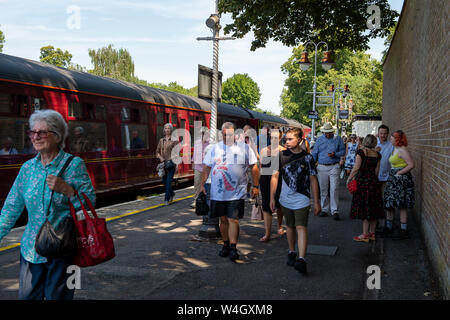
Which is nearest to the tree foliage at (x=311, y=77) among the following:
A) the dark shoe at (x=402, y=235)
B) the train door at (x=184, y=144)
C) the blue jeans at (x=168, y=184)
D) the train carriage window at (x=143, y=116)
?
the train door at (x=184, y=144)

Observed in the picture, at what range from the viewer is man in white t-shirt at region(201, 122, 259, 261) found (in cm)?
604

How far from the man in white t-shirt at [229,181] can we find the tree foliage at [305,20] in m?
8.35

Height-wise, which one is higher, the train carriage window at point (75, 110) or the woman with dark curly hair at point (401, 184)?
the train carriage window at point (75, 110)

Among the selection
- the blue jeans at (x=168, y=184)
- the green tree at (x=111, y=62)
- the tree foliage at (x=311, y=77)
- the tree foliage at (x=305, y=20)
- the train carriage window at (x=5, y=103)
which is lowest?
the blue jeans at (x=168, y=184)

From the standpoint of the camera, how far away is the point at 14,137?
25.7 ft

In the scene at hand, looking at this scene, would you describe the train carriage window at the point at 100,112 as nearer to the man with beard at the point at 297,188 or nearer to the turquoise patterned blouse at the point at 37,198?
the man with beard at the point at 297,188

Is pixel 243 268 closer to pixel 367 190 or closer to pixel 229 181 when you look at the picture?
pixel 229 181

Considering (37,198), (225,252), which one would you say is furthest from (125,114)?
(37,198)

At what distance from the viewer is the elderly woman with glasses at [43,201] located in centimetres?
290

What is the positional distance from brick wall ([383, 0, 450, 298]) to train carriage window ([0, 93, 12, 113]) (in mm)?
6754

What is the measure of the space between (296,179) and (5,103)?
5281mm

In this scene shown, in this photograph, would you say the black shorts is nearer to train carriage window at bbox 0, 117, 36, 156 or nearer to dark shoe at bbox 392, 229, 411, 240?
dark shoe at bbox 392, 229, 411, 240

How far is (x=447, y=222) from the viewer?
174 inches
